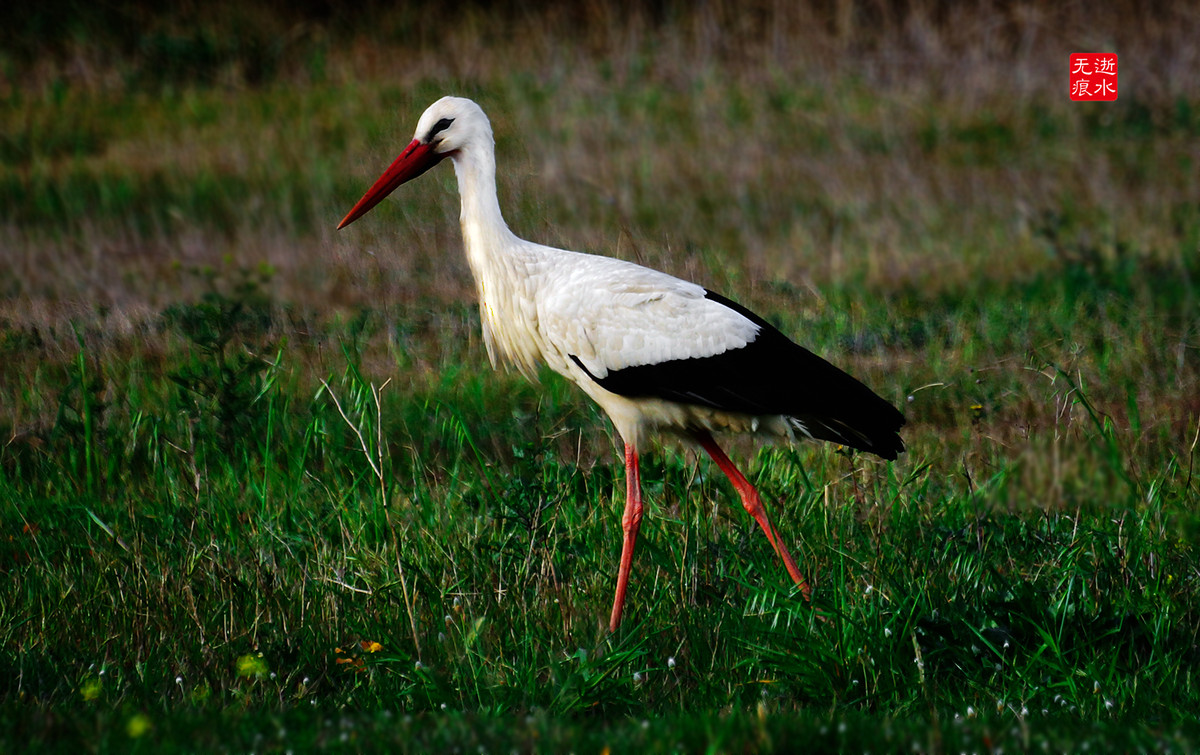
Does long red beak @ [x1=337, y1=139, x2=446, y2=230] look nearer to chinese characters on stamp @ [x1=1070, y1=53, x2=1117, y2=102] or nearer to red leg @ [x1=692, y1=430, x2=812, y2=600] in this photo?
red leg @ [x1=692, y1=430, x2=812, y2=600]

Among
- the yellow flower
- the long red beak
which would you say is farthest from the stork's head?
the yellow flower

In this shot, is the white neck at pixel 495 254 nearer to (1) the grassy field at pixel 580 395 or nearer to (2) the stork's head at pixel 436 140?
(2) the stork's head at pixel 436 140

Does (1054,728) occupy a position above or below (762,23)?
below

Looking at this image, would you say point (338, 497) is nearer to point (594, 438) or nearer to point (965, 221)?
point (594, 438)

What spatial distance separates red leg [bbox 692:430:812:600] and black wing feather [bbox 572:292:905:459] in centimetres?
20

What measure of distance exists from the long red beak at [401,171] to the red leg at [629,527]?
111 centimetres

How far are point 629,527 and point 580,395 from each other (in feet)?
5.33

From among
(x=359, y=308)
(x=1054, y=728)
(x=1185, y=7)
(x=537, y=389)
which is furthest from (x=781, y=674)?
(x=1185, y=7)

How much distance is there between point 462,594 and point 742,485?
0.99 metres

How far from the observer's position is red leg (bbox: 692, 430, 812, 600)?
377 cm

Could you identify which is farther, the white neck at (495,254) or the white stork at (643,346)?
the white neck at (495,254)

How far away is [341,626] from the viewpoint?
3.47 metres

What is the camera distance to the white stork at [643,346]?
4043mm

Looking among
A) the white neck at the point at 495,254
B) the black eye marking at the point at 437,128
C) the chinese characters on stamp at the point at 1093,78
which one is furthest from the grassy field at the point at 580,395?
the black eye marking at the point at 437,128
